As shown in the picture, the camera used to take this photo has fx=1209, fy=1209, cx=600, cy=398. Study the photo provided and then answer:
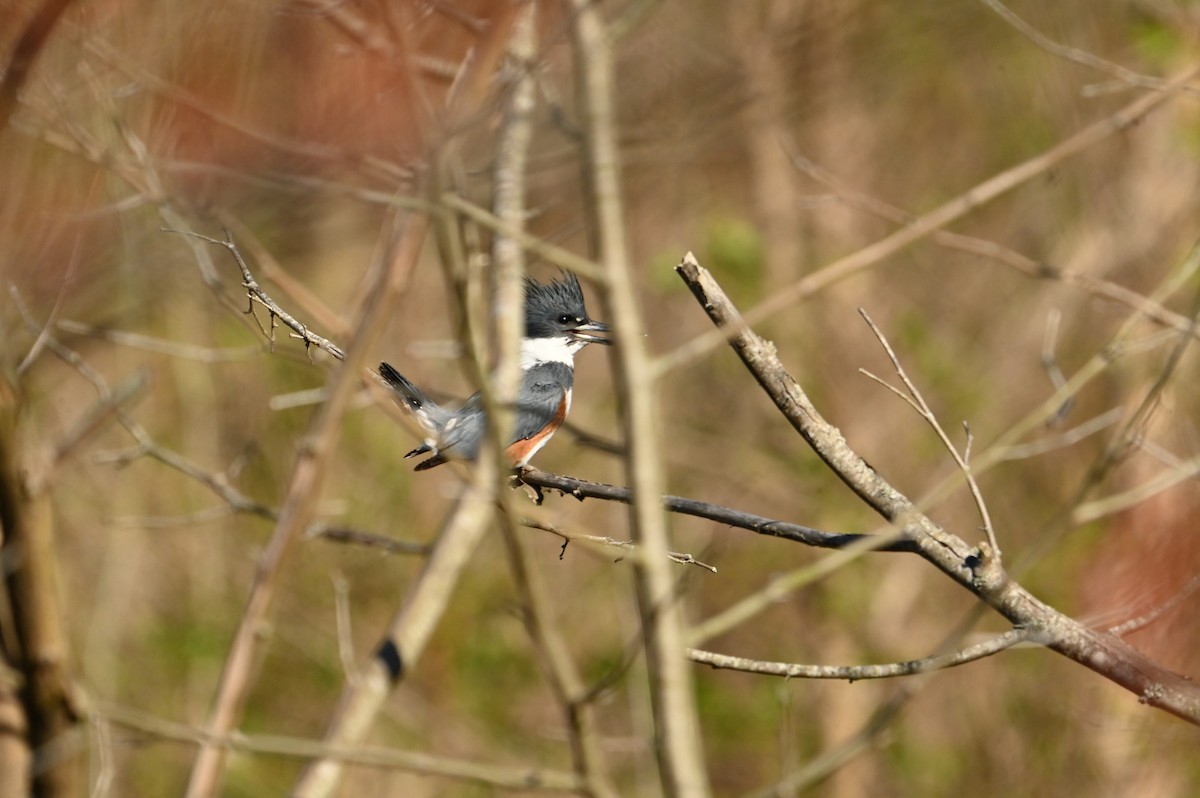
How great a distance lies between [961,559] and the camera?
2270mm

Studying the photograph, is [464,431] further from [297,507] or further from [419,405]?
[297,507]

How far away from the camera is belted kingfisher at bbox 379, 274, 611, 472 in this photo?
432 centimetres

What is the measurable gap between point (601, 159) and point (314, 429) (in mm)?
496

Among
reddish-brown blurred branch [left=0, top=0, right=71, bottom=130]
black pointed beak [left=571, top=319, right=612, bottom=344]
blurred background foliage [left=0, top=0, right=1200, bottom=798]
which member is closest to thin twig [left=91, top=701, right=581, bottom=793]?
reddish-brown blurred branch [left=0, top=0, right=71, bottom=130]

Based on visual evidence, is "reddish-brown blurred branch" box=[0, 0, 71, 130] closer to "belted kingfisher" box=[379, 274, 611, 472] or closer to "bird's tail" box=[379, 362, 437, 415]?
"bird's tail" box=[379, 362, 437, 415]

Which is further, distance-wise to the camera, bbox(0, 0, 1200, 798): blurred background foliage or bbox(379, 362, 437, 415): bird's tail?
bbox(0, 0, 1200, 798): blurred background foliage

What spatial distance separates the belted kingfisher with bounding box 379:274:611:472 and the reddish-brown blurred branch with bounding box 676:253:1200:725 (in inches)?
77.0

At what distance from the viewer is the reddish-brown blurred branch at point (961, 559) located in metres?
2.08

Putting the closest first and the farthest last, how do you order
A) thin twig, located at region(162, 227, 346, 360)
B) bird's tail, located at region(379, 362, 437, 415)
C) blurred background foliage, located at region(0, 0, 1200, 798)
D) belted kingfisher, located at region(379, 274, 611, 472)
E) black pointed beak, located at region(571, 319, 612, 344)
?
thin twig, located at region(162, 227, 346, 360) → bird's tail, located at region(379, 362, 437, 415) → belted kingfisher, located at region(379, 274, 611, 472) → black pointed beak, located at region(571, 319, 612, 344) → blurred background foliage, located at region(0, 0, 1200, 798)

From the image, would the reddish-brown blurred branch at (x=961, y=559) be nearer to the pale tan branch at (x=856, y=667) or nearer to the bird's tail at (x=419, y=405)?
the pale tan branch at (x=856, y=667)

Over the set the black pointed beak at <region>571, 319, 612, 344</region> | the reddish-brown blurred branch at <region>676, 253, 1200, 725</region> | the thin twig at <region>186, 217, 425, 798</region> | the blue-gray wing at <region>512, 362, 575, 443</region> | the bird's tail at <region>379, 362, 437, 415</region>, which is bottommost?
the thin twig at <region>186, 217, 425, 798</region>

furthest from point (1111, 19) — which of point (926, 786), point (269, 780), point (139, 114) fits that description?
point (269, 780)

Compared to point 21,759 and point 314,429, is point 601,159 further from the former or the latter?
point 21,759

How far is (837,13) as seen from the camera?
649 centimetres
